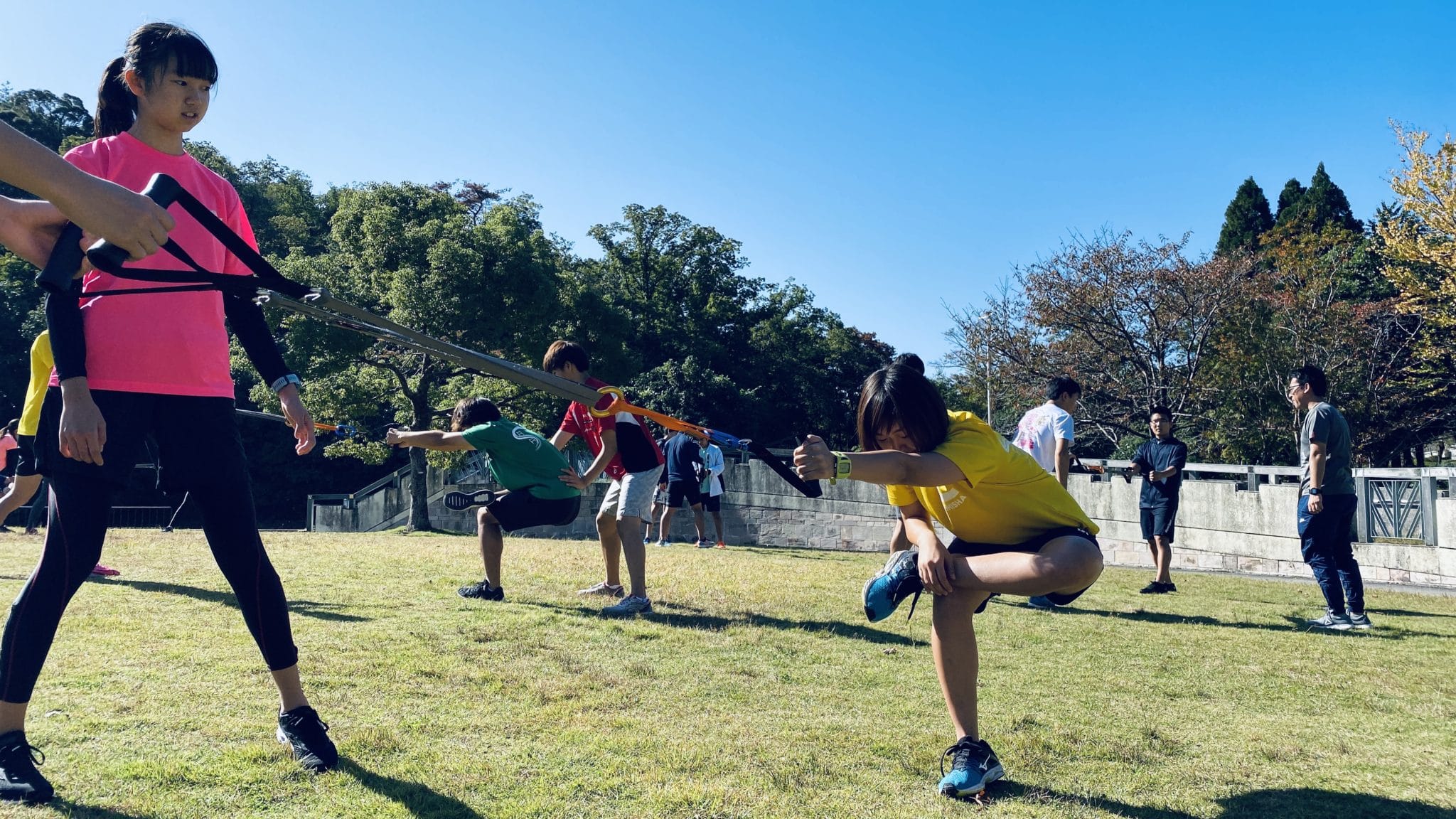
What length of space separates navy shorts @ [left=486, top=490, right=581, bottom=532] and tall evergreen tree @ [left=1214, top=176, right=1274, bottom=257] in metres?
36.1

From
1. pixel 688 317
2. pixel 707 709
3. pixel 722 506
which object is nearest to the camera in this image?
pixel 707 709

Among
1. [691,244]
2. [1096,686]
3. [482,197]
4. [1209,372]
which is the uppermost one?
[482,197]

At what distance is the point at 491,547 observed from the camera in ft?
22.5

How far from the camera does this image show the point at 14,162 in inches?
79.6

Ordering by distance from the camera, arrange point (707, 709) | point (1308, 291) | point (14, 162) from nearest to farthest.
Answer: point (14, 162)
point (707, 709)
point (1308, 291)

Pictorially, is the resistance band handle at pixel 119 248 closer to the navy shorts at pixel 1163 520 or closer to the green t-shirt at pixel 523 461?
the green t-shirt at pixel 523 461

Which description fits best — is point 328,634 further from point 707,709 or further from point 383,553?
point 383,553

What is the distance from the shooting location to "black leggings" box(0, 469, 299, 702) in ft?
9.39

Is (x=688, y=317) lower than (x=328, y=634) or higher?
higher

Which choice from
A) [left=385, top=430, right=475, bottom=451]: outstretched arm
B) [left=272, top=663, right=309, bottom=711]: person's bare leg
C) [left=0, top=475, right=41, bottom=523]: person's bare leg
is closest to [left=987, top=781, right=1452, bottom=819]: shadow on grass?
[left=272, top=663, right=309, bottom=711]: person's bare leg

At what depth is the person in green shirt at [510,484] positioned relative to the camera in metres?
6.87

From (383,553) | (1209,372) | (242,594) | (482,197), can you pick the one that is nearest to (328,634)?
(242,594)

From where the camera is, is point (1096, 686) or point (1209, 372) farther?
point (1209, 372)

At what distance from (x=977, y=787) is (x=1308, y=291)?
2322 centimetres
